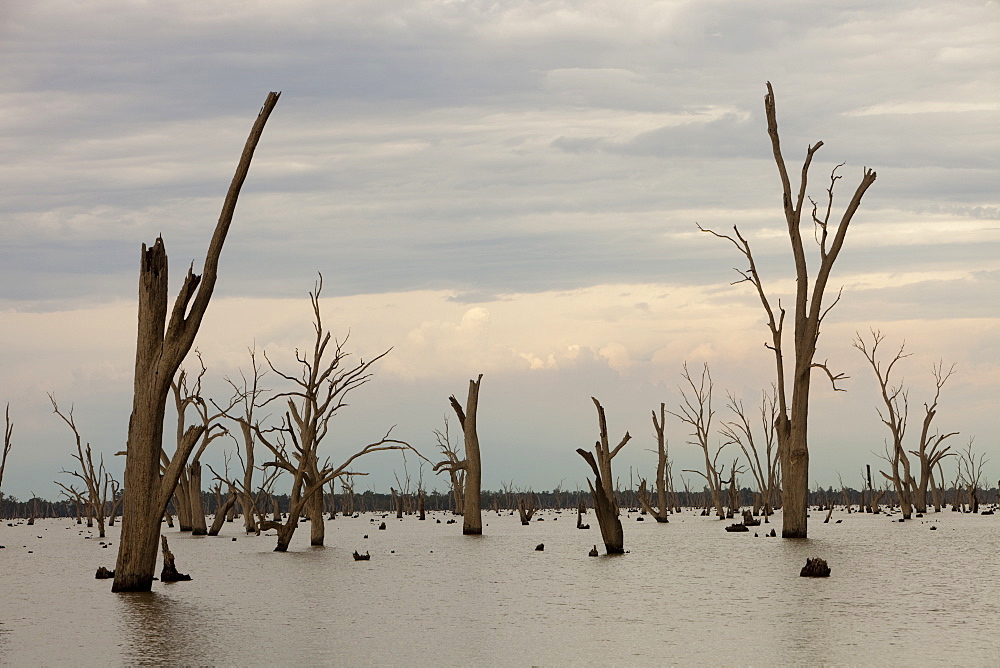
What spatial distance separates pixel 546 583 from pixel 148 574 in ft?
19.8

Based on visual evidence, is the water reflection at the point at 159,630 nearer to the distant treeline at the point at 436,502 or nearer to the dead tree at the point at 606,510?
the dead tree at the point at 606,510

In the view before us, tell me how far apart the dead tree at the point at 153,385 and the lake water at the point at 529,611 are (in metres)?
0.77

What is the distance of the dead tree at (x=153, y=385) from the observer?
51.8 ft

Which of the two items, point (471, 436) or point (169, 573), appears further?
point (471, 436)

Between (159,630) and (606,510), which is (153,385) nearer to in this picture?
(159,630)

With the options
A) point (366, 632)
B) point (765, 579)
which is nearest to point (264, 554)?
point (765, 579)

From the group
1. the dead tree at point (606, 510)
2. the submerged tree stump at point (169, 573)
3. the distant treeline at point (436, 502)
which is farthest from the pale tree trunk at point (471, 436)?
the distant treeline at point (436, 502)

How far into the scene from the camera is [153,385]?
15742 millimetres

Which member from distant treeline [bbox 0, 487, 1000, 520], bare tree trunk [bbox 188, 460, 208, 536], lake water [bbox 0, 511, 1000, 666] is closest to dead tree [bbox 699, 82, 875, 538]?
lake water [bbox 0, 511, 1000, 666]

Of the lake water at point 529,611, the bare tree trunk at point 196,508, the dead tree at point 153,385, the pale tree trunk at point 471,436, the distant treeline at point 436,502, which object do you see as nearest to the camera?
the lake water at point 529,611

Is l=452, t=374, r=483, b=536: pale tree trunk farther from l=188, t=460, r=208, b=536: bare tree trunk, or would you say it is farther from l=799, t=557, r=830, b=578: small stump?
l=799, t=557, r=830, b=578: small stump

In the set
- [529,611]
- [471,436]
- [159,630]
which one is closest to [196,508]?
[471,436]

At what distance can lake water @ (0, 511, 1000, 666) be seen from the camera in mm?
10336

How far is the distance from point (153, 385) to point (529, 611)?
6164 millimetres
